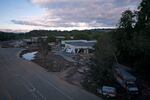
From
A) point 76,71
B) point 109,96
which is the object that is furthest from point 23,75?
point 109,96

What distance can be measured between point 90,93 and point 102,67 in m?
4.49

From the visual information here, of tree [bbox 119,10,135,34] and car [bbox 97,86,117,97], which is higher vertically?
tree [bbox 119,10,135,34]

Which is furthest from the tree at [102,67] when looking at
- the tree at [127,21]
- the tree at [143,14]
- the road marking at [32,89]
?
the tree at [127,21]

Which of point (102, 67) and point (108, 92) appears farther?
point (102, 67)

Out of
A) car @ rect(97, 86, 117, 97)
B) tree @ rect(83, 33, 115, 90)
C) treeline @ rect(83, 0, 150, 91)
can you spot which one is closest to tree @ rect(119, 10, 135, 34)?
treeline @ rect(83, 0, 150, 91)

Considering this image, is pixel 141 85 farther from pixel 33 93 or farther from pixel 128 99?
pixel 33 93

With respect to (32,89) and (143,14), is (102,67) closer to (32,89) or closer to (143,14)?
(32,89)

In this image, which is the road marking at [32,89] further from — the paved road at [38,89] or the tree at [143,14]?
the tree at [143,14]

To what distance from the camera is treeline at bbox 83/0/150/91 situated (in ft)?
122

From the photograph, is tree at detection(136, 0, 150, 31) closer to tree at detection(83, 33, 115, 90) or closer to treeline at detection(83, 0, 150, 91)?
treeline at detection(83, 0, 150, 91)

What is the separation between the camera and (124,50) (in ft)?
177

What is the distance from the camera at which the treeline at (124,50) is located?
122ft

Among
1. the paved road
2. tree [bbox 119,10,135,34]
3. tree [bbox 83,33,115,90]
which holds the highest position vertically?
tree [bbox 119,10,135,34]

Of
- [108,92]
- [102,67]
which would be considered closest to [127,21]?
[102,67]
